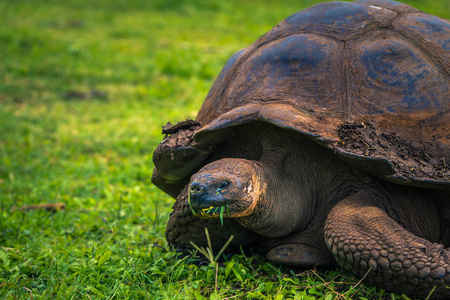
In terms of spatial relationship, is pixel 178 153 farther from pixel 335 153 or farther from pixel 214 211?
pixel 335 153

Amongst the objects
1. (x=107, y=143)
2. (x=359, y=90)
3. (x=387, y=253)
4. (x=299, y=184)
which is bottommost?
(x=107, y=143)

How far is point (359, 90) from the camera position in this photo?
2572 millimetres

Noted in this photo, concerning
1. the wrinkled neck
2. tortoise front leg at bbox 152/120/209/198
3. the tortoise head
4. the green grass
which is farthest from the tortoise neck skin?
tortoise front leg at bbox 152/120/209/198

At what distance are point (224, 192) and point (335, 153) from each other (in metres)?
0.54

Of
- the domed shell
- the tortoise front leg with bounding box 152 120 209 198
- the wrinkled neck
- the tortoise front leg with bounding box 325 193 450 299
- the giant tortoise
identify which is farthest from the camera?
the tortoise front leg with bounding box 152 120 209 198

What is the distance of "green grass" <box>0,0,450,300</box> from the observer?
2.45 meters

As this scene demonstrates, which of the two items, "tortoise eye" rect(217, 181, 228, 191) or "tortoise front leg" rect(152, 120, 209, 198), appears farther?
"tortoise front leg" rect(152, 120, 209, 198)

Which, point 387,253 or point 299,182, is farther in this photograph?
point 299,182

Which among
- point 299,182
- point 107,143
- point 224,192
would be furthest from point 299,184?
point 107,143

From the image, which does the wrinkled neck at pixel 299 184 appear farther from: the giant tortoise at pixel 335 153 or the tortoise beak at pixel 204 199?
the tortoise beak at pixel 204 199

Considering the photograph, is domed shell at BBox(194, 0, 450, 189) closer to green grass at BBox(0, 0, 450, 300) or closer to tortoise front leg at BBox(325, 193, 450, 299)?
tortoise front leg at BBox(325, 193, 450, 299)

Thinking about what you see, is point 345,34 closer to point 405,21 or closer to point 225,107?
point 405,21

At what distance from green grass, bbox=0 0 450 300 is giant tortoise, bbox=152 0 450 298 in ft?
0.62

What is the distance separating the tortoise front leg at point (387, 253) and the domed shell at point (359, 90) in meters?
0.23
